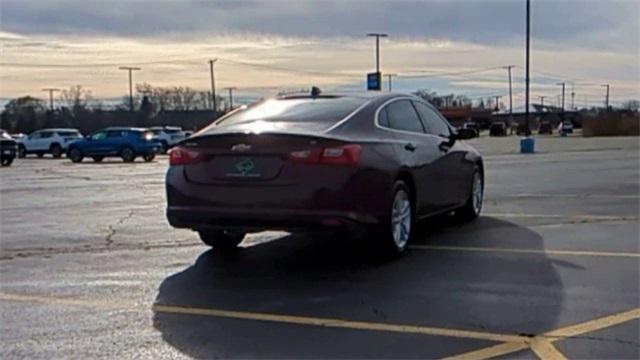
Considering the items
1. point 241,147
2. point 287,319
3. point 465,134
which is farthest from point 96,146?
point 287,319

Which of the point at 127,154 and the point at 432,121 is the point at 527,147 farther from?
the point at 432,121

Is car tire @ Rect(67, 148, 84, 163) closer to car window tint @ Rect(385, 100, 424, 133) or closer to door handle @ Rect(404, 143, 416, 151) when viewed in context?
car window tint @ Rect(385, 100, 424, 133)

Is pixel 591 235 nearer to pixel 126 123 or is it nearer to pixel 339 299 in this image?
pixel 339 299

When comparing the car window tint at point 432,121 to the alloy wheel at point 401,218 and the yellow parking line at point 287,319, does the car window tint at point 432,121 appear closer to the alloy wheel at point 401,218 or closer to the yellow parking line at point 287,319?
the alloy wheel at point 401,218

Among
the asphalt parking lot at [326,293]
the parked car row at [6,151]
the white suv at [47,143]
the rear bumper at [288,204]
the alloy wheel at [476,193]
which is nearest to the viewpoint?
the asphalt parking lot at [326,293]

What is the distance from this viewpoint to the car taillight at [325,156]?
7281mm

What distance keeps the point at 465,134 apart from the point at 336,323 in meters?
A: 5.31

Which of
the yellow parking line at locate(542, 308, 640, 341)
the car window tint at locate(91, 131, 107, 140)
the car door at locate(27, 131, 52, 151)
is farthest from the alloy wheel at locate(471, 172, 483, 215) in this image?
the car door at locate(27, 131, 52, 151)

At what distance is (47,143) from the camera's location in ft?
162

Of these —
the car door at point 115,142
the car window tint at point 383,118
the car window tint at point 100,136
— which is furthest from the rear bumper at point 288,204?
the car window tint at point 100,136

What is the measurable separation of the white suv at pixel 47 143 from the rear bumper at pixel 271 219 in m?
43.1

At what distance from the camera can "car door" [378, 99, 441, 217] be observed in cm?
837

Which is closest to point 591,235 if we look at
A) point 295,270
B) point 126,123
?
point 295,270

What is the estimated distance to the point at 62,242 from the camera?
944 centimetres
